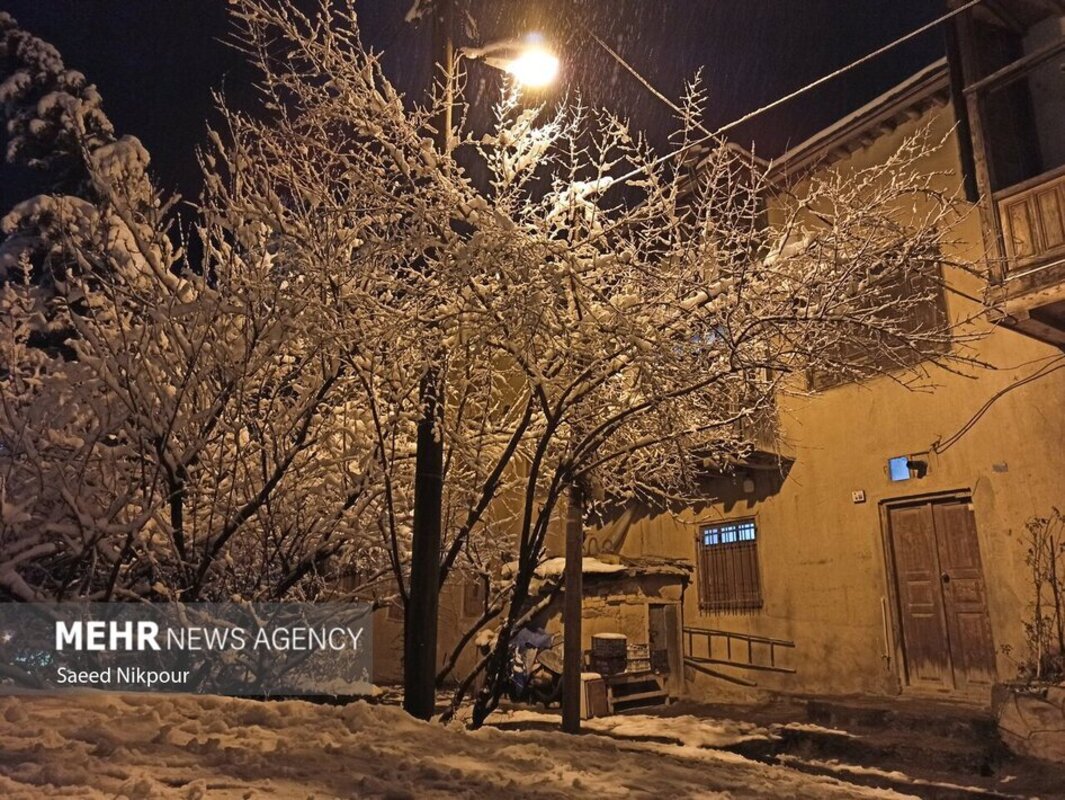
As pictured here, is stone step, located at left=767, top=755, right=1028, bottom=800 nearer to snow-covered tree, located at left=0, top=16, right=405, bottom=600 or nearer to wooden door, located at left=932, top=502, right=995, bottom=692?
wooden door, located at left=932, top=502, right=995, bottom=692

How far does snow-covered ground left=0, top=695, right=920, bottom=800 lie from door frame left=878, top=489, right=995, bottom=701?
229 inches

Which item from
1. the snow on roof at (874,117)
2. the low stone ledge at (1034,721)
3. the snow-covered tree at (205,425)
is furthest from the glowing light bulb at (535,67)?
the low stone ledge at (1034,721)

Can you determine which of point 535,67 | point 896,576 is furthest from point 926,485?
point 535,67

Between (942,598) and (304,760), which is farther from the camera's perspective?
(942,598)

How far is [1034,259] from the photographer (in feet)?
28.3

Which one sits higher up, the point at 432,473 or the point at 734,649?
the point at 432,473

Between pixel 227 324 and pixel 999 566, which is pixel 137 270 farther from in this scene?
pixel 999 566

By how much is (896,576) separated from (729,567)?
298 cm

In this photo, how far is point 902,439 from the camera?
427 inches

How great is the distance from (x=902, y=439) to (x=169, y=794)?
1042 centimetres

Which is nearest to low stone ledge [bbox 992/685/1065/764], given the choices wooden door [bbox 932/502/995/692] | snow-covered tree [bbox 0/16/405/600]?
wooden door [bbox 932/502/995/692]

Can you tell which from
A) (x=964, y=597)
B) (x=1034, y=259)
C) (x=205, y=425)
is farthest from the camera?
(x=964, y=597)

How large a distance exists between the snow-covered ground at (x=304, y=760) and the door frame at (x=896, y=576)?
5.82 metres

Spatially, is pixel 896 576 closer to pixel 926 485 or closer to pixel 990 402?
pixel 926 485
